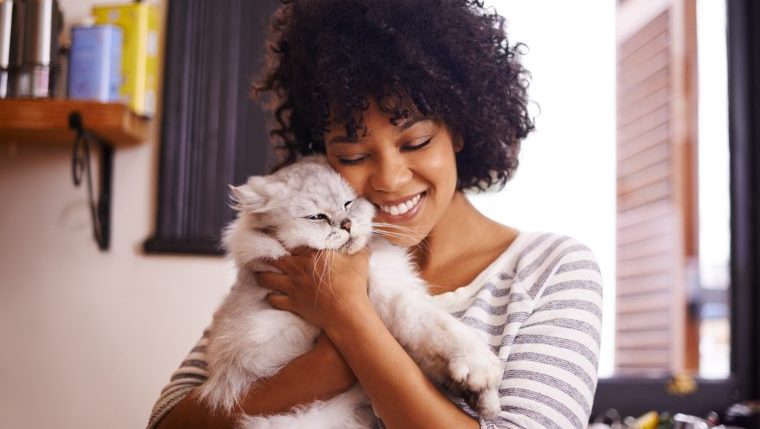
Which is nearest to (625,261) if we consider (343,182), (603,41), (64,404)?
(603,41)

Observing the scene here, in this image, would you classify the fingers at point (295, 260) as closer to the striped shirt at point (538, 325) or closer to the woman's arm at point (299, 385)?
the woman's arm at point (299, 385)

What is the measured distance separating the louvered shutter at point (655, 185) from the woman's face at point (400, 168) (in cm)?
171

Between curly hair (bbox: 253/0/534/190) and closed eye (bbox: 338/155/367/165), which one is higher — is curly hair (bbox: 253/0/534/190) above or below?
above

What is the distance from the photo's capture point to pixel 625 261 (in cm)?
305

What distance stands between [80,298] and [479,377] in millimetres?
1646

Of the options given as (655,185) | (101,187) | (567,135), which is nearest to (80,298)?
(101,187)

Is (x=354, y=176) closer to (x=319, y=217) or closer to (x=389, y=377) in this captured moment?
(x=319, y=217)

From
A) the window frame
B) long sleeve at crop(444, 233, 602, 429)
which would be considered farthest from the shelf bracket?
the window frame

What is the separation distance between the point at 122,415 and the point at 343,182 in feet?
4.41

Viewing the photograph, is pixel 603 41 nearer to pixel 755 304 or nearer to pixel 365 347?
pixel 755 304

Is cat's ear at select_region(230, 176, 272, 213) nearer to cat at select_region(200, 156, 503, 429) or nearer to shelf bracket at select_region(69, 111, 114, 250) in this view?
cat at select_region(200, 156, 503, 429)

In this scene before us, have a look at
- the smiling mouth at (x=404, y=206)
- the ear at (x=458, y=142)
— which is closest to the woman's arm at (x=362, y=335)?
the smiling mouth at (x=404, y=206)

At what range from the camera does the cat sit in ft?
3.52

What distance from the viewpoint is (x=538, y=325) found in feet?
3.73
